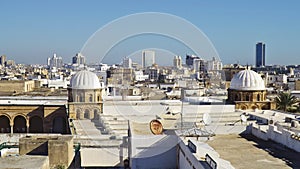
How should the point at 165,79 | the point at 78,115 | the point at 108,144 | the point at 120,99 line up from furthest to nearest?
1. the point at 165,79
2. the point at 120,99
3. the point at 78,115
4. the point at 108,144

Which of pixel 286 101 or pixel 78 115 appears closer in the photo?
pixel 78 115

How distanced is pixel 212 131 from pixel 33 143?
5.18 m

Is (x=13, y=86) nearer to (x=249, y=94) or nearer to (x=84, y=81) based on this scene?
(x=84, y=81)

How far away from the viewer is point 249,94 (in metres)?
20.6

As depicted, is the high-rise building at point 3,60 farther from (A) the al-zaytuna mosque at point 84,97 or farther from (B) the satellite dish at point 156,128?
(B) the satellite dish at point 156,128

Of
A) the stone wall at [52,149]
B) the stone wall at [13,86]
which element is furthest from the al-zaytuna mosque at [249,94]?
the stone wall at [13,86]

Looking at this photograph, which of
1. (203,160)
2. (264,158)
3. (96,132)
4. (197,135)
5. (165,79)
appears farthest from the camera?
(165,79)

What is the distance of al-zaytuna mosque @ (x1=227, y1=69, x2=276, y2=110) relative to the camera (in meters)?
20.4

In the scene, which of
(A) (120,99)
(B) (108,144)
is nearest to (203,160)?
(B) (108,144)

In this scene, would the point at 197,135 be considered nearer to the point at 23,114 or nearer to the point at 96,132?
the point at 96,132

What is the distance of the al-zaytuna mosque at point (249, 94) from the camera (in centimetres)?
2041

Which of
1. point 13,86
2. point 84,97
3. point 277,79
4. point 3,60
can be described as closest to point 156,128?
point 84,97

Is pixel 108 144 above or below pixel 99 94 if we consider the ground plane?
below

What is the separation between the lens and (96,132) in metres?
14.9
